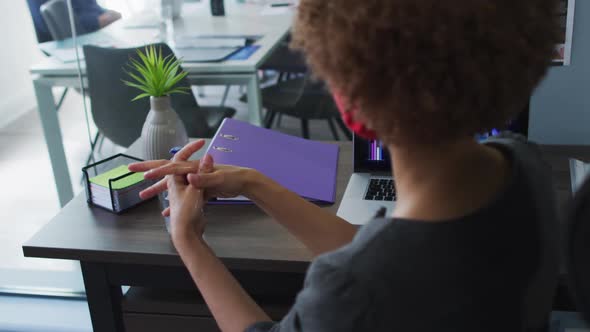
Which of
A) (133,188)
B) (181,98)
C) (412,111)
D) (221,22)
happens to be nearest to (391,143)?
(412,111)

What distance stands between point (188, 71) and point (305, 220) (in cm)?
158

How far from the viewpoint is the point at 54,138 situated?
9.18 feet

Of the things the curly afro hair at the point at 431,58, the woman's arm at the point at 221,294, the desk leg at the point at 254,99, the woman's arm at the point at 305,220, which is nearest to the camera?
the curly afro hair at the point at 431,58

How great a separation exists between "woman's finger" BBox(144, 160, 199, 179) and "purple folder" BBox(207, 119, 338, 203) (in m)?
0.24

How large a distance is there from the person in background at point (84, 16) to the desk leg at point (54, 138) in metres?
0.21

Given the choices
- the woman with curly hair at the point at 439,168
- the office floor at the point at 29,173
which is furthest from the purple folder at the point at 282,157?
the office floor at the point at 29,173

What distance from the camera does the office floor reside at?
2.76 metres

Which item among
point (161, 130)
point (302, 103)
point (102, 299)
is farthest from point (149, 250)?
point (302, 103)

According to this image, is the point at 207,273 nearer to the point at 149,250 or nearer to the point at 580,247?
the point at 149,250

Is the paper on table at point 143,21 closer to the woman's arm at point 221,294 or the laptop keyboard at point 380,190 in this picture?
the laptop keyboard at point 380,190

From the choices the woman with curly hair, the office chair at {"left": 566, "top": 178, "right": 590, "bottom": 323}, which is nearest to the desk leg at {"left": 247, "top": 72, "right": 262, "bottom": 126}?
the woman with curly hair

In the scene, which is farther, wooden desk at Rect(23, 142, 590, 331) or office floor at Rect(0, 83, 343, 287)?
office floor at Rect(0, 83, 343, 287)

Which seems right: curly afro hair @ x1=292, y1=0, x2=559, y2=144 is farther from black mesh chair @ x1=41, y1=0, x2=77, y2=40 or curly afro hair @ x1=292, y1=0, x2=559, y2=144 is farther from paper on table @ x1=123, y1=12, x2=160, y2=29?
paper on table @ x1=123, y1=12, x2=160, y2=29

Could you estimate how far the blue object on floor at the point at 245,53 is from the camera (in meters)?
2.73
